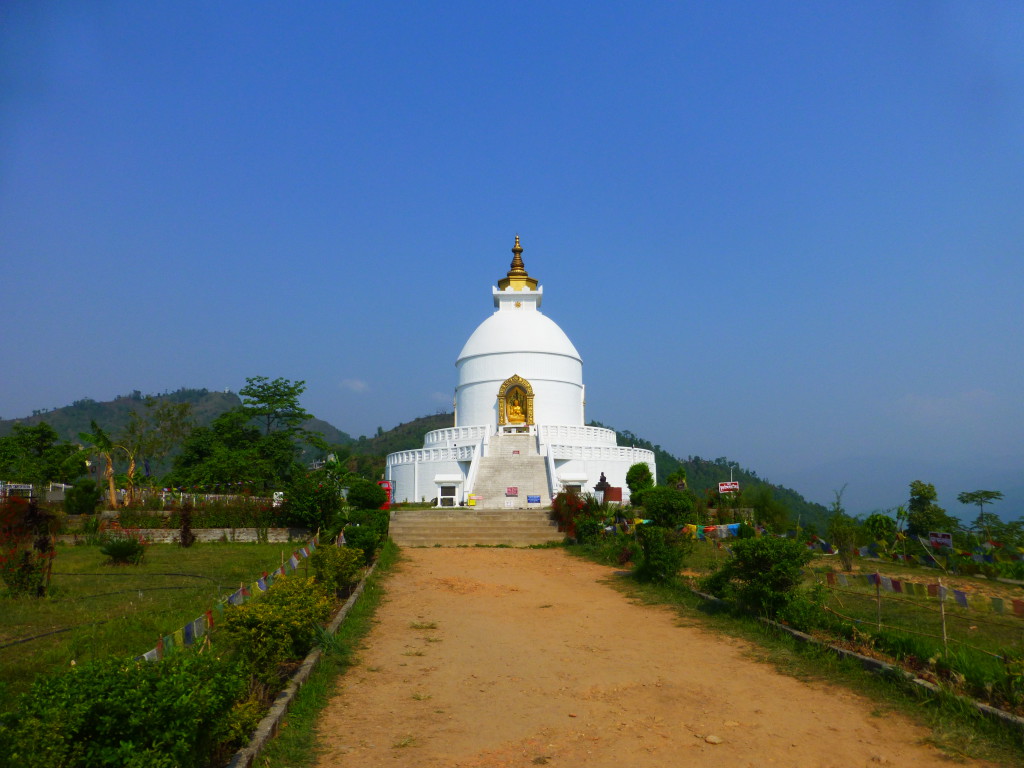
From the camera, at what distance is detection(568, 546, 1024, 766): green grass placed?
525cm

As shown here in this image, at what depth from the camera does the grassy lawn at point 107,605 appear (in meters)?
7.38

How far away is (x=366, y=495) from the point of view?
19672mm

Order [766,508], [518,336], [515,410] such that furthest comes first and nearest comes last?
[518,336] < [515,410] < [766,508]

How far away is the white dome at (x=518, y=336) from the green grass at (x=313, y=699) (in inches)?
1055

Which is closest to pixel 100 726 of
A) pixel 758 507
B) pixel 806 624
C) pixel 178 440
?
pixel 806 624

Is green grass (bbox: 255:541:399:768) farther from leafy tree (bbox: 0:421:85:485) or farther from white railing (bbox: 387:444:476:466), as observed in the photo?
leafy tree (bbox: 0:421:85:485)

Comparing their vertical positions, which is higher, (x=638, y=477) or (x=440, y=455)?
(x=440, y=455)

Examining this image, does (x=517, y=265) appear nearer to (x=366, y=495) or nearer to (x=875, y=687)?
(x=366, y=495)

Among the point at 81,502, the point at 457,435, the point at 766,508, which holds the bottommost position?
the point at 766,508

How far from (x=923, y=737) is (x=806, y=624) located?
308cm

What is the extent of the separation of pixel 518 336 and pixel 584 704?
31.7 m

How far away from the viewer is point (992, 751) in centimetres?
515

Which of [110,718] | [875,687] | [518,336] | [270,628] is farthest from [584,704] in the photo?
[518,336]

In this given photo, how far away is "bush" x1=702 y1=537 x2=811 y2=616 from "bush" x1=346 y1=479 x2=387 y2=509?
468 inches
